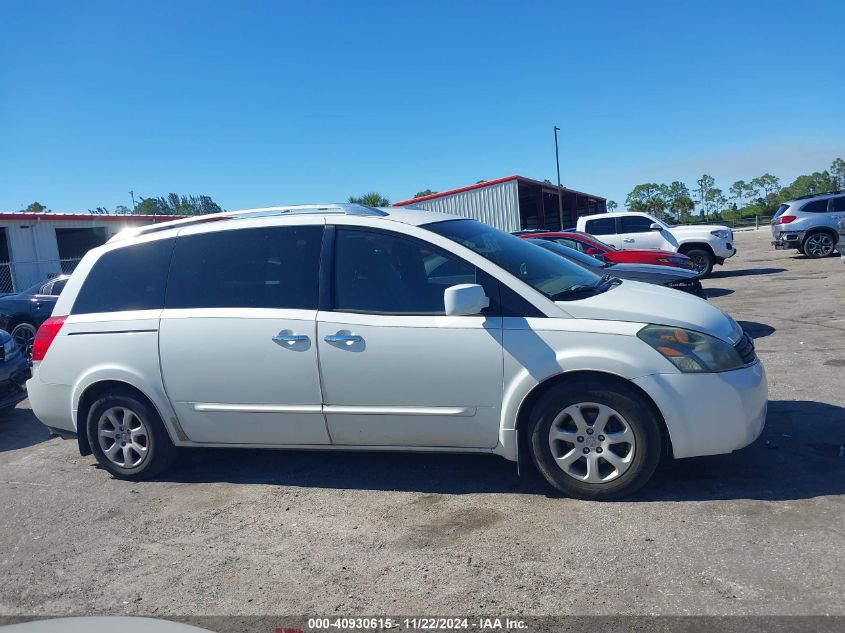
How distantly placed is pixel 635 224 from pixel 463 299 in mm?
14629

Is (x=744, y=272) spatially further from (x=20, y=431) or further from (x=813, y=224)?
(x=20, y=431)

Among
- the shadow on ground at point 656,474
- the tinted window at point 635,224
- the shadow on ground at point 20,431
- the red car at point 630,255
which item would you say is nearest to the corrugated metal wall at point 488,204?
the tinted window at point 635,224

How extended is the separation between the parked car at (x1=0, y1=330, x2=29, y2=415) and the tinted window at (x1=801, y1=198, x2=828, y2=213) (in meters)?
19.6

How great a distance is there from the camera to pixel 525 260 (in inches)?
193

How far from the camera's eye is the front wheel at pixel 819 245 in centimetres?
1984

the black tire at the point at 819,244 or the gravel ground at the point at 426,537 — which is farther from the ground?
the black tire at the point at 819,244

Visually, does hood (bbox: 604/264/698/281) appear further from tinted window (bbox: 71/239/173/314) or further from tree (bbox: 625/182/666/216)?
tree (bbox: 625/182/666/216)

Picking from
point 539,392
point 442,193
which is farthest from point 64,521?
point 442,193

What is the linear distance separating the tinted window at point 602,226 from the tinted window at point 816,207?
625 centimetres

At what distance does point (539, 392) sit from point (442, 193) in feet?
95.5

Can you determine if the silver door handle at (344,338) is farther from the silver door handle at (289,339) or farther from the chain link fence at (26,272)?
the chain link fence at (26,272)

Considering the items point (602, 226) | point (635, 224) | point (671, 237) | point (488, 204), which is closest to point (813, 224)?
point (671, 237)

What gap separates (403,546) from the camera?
12.9 feet

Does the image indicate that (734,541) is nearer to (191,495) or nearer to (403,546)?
(403,546)
